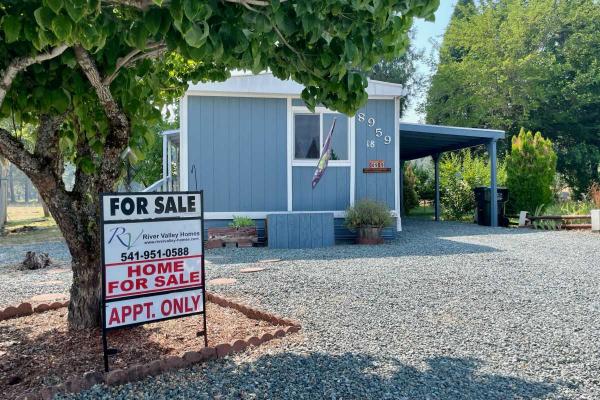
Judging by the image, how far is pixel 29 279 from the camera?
6.27 metres

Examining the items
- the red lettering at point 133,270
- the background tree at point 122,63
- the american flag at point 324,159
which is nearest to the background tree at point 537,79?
the american flag at point 324,159

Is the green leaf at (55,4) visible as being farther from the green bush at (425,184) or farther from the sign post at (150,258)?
the green bush at (425,184)

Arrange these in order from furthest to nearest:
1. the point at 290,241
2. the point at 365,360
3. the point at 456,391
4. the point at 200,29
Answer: the point at 290,241, the point at 365,360, the point at 456,391, the point at 200,29

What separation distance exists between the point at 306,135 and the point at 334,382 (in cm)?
733

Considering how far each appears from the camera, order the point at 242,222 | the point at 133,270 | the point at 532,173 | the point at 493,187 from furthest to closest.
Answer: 1. the point at 532,173
2. the point at 493,187
3. the point at 242,222
4. the point at 133,270

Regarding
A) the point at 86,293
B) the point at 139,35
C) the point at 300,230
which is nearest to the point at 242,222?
the point at 300,230

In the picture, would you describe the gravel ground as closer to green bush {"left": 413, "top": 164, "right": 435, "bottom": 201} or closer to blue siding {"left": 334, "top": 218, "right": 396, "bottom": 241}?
blue siding {"left": 334, "top": 218, "right": 396, "bottom": 241}

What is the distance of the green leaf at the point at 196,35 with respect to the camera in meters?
2.06

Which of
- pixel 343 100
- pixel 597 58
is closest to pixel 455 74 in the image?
pixel 597 58

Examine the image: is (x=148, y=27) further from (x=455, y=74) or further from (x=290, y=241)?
(x=455, y=74)

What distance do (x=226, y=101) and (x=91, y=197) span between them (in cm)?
610

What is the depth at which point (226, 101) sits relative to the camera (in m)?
9.45

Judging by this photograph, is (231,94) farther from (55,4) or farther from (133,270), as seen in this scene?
(55,4)

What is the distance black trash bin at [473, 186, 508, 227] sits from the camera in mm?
13171
